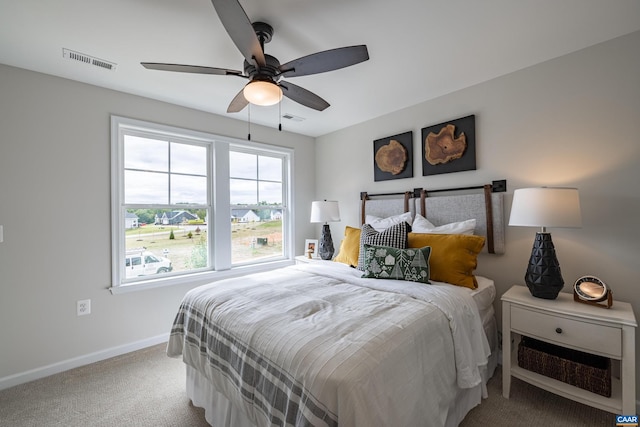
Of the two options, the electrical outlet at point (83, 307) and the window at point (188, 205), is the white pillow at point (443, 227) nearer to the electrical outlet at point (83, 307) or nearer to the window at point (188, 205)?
the window at point (188, 205)

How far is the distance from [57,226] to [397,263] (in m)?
2.90

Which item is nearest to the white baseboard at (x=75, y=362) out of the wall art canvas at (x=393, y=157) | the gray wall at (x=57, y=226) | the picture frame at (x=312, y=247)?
the gray wall at (x=57, y=226)

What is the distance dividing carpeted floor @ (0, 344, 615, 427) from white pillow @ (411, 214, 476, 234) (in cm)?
119

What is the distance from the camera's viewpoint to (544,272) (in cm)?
183

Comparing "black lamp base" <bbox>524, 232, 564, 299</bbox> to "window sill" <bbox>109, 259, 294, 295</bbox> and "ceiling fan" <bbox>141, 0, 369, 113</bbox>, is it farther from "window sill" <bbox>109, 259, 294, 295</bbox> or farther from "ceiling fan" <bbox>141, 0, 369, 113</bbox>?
"window sill" <bbox>109, 259, 294, 295</bbox>

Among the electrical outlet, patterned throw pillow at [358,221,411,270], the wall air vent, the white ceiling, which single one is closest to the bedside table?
patterned throw pillow at [358,221,411,270]

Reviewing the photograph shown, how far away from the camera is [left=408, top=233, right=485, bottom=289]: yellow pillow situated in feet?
6.60

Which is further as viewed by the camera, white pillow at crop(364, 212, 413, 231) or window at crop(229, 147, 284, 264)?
window at crop(229, 147, 284, 264)

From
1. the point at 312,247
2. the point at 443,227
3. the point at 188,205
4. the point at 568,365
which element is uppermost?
the point at 188,205

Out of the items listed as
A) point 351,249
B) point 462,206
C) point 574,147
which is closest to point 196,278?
point 351,249

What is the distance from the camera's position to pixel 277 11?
1.58m

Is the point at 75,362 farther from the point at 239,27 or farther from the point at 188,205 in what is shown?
the point at 239,27

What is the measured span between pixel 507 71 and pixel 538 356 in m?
2.24

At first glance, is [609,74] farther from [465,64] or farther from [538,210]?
[538,210]
